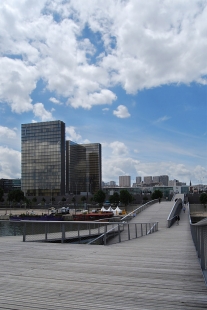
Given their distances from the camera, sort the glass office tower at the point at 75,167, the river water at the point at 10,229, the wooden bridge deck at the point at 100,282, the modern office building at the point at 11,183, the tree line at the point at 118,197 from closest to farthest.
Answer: the wooden bridge deck at the point at 100,282
the river water at the point at 10,229
the tree line at the point at 118,197
the glass office tower at the point at 75,167
the modern office building at the point at 11,183

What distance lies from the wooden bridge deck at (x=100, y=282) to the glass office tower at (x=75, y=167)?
496 feet

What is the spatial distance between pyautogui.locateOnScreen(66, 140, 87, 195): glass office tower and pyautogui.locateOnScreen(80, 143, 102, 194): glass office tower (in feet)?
7.64

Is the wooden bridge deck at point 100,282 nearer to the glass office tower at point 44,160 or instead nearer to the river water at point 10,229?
the river water at point 10,229

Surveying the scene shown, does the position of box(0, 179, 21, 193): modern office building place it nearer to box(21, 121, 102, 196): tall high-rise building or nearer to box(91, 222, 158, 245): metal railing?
box(21, 121, 102, 196): tall high-rise building

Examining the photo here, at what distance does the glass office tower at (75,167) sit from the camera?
16050 centimetres

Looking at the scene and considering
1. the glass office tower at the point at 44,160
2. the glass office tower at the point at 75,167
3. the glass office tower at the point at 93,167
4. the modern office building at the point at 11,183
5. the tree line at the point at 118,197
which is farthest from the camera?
the modern office building at the point at 11,183

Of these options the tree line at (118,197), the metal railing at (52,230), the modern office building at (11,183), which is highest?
the modern office building at (11,183)

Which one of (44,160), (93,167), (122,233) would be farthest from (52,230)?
(93,167)

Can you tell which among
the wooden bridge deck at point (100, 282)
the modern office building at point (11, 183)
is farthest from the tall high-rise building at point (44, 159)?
the wooden bridge deck at point (100, 282)

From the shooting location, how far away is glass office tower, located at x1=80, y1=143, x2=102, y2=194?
162m

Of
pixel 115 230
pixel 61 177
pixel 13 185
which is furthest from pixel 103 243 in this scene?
pixel 13 185

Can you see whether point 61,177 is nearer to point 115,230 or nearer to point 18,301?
point 115,230

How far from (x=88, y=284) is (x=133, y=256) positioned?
10.8ft

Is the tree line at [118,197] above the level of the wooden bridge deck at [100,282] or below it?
below
